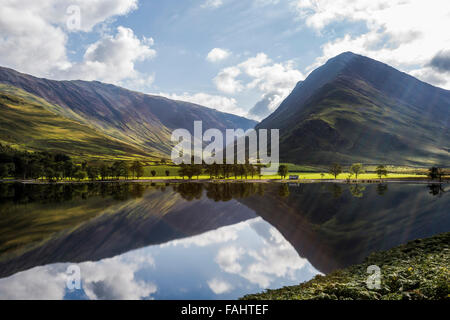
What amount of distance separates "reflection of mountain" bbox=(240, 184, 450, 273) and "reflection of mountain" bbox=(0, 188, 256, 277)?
11785 millimetres

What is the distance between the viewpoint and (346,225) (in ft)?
176

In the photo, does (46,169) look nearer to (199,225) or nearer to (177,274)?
(199,225)

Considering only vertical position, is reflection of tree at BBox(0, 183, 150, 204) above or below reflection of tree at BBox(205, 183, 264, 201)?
above

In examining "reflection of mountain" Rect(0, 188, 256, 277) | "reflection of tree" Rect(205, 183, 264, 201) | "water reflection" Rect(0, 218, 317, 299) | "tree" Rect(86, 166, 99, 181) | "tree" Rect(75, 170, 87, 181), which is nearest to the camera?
"water reflection" Rect(0, 218, 317, 299)

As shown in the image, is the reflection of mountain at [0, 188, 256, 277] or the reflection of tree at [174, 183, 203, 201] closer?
the reflection of mountain at [0, 188, 256, 277]

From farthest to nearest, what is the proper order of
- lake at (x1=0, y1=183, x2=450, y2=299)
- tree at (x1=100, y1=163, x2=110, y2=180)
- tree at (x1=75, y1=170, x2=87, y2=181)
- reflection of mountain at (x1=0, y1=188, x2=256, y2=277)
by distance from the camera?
tree at (x1=100, y1=163, x2=110, y2=180), tree at (x1=75, y1=170, x2=87, y2=181), reflection of mountain at (x1=0, y1=188, x2=256, y2=277), lake at (x1=0, y1=183, x2=450, y2=299)

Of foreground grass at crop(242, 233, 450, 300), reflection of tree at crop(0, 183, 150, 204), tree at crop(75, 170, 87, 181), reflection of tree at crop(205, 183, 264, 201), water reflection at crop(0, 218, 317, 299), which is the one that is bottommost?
water reflection at crop(0, 218, 317, 299)

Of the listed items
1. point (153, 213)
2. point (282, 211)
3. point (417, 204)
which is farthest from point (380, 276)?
point (417, 204)

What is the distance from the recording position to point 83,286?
27.2 metres

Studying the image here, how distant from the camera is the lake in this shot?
90.7 ft

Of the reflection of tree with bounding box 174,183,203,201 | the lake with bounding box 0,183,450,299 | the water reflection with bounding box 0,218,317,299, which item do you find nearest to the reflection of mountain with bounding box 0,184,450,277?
the lake with bounding box 0,183,450,299

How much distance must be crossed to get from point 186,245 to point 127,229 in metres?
15.2

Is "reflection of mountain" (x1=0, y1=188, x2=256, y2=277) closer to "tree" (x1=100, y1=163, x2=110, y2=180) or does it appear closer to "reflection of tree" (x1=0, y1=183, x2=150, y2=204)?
"reflection of tree" (x1=0, y1=183, x2=150, y2=204)
